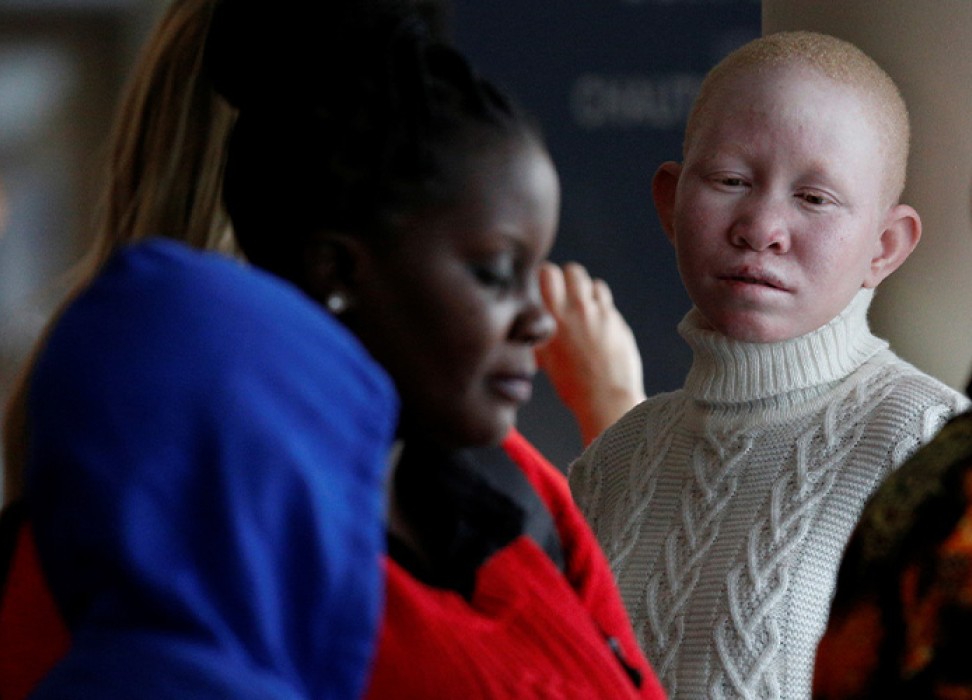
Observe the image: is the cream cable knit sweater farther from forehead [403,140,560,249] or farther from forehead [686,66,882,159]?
forehead [403,140,560,249]

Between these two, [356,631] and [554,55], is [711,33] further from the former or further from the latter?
[356,631]

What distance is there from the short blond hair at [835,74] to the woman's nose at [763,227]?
5.1 inches

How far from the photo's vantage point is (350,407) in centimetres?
58

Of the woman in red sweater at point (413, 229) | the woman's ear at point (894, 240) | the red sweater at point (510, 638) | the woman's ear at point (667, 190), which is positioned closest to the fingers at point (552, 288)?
the woman's ear at point (667, 190)

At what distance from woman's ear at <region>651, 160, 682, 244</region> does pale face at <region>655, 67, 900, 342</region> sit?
142 mm

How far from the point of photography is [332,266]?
30.1 inches

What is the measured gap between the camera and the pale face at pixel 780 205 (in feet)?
4.44

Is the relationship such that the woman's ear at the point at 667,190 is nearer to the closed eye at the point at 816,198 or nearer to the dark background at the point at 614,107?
the closed eye at the point at 816,198

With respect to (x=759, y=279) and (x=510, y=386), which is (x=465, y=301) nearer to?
(x=510, y=386)

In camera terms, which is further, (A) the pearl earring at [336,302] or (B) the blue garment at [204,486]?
(A) the pearl earring at [336,302]

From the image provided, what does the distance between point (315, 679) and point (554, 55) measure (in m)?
2.17

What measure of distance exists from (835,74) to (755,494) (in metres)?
0.44

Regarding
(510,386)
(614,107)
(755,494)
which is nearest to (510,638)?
(510,386)

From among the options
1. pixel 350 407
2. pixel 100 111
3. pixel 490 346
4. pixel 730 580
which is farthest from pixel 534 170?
pixel 100 111
